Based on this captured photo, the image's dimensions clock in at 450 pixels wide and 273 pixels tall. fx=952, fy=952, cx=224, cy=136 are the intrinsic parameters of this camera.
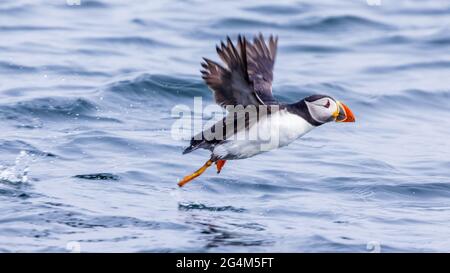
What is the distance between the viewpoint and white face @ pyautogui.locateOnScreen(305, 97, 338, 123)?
8438 millimetres

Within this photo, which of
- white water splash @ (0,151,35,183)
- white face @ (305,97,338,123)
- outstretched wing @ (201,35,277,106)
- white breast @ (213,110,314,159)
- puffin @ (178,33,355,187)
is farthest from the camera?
white water splash @ (0,151,35,183)

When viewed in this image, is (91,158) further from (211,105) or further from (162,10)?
(162,10)

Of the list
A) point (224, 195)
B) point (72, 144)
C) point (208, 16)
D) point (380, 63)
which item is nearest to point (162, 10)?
point (208, 16)

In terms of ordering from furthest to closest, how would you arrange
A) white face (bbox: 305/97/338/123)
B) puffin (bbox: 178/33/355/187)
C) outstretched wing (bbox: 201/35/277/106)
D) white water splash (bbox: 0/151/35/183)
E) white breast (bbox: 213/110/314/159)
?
1. white water splash (bbox: 0/151/35/183)
2. white face (bbox: 305/97/338/123)
3. white breast (bbox: 213/110/314/159)
4. puffin (bbox: 178/33/355/187)
5. outstretched wing (bbox: 201/35/277/106)

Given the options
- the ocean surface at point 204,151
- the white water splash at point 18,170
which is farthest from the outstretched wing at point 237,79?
the white water splash at point 18,170

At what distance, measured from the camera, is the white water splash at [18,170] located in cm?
916

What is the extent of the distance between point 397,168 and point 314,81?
4.34 meters

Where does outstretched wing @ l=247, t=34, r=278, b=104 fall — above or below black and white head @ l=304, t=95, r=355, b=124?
above

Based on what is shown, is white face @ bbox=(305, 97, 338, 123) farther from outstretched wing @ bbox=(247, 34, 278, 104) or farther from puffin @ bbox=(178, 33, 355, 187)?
outstretched wing @ bbox=(247, 34, 278, 104)

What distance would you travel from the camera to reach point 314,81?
15250 millimetres

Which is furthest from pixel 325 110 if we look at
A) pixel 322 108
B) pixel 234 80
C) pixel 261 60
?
pixel 234 80

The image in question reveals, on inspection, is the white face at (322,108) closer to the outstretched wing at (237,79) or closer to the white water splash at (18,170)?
the outstretched wing at (237,79)

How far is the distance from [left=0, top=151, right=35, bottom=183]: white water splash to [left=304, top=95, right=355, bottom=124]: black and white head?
2.86 meters

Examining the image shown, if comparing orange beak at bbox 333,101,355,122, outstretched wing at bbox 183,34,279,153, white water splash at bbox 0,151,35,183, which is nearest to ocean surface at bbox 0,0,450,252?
white water splash at bbox 0,151,35,183
